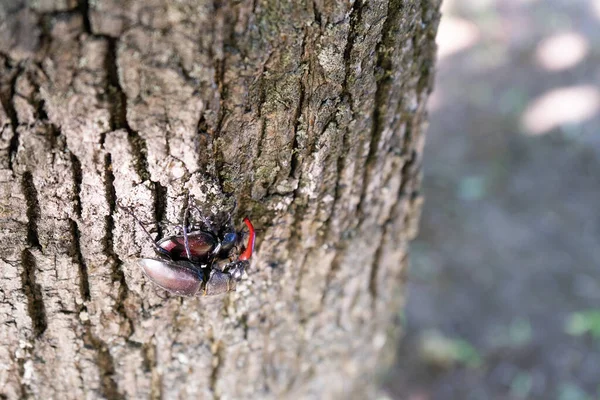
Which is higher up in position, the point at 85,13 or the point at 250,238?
the point at 85,13

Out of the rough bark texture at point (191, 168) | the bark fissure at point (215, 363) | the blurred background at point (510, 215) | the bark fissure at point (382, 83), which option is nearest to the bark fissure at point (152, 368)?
the rough bark texture at point (191, 168)

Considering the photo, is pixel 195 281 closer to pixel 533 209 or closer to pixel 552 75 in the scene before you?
pixel 533 209

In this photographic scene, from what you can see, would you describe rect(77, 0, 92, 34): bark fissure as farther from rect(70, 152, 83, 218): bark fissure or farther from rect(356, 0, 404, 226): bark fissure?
rect(356, 0, 404, 226): bark fissure

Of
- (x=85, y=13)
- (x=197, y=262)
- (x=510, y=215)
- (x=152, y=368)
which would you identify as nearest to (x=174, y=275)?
(x=197, y=262)

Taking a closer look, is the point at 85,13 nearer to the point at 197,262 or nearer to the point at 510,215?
the point at 197,262

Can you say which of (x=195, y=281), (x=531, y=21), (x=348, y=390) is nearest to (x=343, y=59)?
(x=195, y=281)
